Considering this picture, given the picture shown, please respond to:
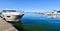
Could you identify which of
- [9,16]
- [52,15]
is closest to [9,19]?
[9,16]

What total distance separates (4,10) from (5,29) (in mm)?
19871

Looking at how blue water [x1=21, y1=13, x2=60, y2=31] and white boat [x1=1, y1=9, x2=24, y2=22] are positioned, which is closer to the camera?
blue water [x1=21, y1=13, x2=60, y2=31]

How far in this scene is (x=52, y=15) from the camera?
51.4 metres

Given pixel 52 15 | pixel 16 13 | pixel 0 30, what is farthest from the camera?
pixel 52 15

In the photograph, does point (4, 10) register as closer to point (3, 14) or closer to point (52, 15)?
point (3, 14)

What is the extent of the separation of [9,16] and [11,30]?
18.5 metres

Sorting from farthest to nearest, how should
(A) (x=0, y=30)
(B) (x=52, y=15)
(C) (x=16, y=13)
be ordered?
(B) (x=52, y=15) → (C) (x=16, y=13) → (A) (x=0, y=30)

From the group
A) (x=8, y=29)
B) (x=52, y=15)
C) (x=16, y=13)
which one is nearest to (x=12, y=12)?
(x=16, y=13)

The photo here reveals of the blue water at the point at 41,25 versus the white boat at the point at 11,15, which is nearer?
the blue water at the point at 41,25

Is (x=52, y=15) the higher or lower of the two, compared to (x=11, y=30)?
lower

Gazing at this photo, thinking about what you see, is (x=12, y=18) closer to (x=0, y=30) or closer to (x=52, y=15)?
(x=0, y=30)

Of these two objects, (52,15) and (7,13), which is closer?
(7,13)

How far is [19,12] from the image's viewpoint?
1126 inches

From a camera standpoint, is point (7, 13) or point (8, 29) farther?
point (7, 13)
